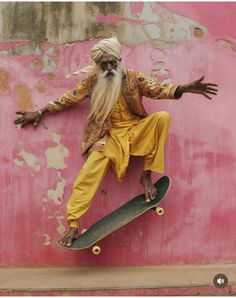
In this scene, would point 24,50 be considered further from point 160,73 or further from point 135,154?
point 135,154

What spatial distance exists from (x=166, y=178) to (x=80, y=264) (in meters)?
1.02

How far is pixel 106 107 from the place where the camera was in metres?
3.99

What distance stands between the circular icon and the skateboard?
0.64 metres

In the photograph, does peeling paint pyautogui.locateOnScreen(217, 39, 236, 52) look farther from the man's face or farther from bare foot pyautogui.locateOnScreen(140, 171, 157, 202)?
bare foot pyautogui.locateOnScreen(140, 171, 157, 202)

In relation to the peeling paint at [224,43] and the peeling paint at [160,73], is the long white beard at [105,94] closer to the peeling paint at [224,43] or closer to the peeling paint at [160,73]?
the peeling paint at [160,73]

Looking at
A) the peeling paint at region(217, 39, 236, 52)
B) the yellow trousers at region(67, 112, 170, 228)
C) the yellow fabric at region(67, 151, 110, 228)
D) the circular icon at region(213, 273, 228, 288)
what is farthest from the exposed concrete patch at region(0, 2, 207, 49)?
the circular icon at region(213, 273, 228, 288)

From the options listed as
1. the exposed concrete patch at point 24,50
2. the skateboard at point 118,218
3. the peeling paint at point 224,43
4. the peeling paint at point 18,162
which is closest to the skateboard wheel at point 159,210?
the skateboard at point 118,218

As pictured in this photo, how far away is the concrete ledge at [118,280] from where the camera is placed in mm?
3684

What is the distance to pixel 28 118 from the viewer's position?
4188mm

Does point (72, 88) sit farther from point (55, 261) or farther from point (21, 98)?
point (55, 261)

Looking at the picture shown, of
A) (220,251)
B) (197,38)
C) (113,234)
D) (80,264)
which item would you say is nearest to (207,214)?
(220,251)

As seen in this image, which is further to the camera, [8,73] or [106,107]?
[8,73]

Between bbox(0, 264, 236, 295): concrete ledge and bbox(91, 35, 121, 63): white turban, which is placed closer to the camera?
bbox(0, 264, 236, 295): concrete ledge

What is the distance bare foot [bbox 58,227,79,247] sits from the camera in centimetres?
388
